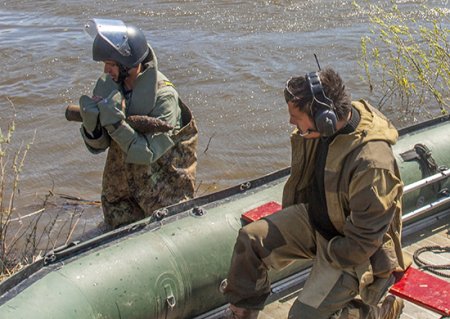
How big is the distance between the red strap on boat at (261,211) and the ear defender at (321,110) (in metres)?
1.08

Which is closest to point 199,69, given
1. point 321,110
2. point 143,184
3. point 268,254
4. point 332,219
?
point 143,184

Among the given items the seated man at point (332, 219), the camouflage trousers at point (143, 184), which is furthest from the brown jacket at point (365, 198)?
the camouflage trousers at point (143, 184)

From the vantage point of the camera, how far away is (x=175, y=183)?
4.74 metres

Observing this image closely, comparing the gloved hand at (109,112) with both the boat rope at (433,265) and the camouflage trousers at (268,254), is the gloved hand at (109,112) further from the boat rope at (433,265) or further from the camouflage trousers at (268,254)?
the boat rope at (433,265)

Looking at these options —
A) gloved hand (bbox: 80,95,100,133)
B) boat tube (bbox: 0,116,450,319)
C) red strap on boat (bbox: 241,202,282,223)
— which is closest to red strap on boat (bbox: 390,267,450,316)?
boat tube (bbox: 0,116,450,319)

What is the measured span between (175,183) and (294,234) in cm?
119

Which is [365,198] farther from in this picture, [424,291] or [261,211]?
[261,211]

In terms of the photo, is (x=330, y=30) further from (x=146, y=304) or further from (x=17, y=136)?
(x=146, y=304)

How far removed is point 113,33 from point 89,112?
1.45ft

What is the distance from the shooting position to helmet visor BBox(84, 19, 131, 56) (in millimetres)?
4309

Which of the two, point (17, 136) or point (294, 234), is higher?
point (294, 234)

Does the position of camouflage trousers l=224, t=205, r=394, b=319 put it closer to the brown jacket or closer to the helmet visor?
the brown jacket

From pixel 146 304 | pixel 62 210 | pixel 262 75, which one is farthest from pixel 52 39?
pixel 146 304

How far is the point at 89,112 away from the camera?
4.35 metres
